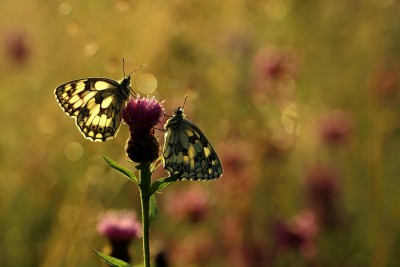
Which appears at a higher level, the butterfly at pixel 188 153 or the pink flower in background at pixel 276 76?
the pink flower in background at pixel 276 76

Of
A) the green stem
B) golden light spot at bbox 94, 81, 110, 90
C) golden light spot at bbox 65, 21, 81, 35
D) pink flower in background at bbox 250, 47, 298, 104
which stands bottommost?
the green stem

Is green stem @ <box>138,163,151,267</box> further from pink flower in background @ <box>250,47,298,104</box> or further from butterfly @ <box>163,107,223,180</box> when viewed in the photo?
pink flower in background @ <box>250,47,298,104</box>

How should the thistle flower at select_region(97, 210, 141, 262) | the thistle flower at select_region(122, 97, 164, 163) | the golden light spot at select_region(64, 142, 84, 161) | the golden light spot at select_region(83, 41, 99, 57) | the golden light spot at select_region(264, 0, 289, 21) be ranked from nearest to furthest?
the thistle flower at select_region(122, 97, 164, 163) < the thistle flower at select_region(97, 210, 141, 262) < the golden light spot at select_region(83, 41, 99, 57) < the golden light spot at select_region(64, 142, 84, 161) < the golden light spot at select_region(264, 0, 289, 21)

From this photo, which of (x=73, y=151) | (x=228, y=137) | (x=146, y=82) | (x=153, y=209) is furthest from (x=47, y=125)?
(x=153, y=209)

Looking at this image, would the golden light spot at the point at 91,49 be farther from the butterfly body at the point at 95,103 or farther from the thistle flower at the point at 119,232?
the thistle flower at the point at 119,232

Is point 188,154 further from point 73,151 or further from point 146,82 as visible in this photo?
point 73,151

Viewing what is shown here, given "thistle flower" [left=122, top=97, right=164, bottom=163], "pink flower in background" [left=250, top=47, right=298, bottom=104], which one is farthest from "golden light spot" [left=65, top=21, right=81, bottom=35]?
"pink flower in background" [left=250, top=47, right=298, bottom=104]

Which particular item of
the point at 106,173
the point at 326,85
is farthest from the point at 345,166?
the point at 106,173

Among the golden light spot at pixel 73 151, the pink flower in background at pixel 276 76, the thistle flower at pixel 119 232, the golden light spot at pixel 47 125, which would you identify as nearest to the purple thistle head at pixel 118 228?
the thistle flower at pixel 119 232

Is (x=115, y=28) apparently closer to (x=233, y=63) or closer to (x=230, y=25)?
(x=233, y=63)
